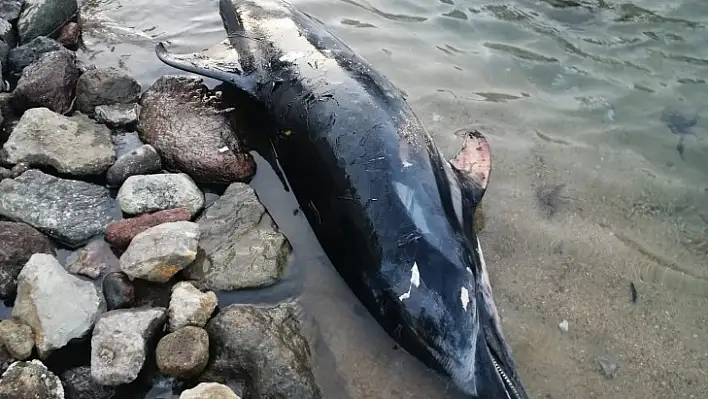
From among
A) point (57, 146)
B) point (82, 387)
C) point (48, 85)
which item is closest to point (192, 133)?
point (57, 146)

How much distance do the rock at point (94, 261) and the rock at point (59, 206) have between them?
12 centimetres

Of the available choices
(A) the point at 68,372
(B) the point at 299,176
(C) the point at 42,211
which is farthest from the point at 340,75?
(A) the point at 68,372

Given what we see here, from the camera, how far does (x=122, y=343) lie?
3.61 meters

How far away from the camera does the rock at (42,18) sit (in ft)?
20.7

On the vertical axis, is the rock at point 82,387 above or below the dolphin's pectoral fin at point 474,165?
below

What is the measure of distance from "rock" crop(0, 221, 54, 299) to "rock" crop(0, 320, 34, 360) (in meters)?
0.41

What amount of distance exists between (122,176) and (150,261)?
105cm

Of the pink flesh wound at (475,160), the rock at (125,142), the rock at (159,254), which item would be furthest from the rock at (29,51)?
the pink flesh wound at (475,160)

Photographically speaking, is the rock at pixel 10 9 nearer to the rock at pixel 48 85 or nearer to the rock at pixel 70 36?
the rock at pixel 70 36

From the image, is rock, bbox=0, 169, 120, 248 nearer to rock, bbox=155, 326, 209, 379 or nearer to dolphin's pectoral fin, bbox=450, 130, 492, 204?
rock, bbox=155, 326, 209, 379

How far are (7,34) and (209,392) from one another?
182 inches

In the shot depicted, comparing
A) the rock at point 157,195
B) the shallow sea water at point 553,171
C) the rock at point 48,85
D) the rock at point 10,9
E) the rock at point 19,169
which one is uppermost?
the rock at point 10,9

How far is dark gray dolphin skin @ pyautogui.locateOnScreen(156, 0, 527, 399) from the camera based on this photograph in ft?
11.9

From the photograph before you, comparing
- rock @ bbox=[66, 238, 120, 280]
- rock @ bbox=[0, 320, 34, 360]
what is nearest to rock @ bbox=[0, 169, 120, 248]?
rock @ bbox=[66, 238, 120, 280]
